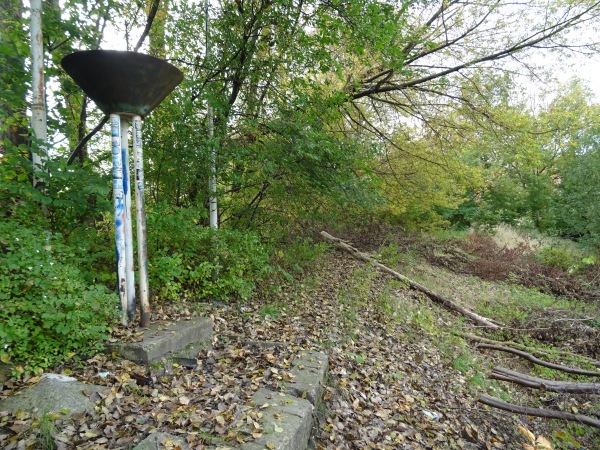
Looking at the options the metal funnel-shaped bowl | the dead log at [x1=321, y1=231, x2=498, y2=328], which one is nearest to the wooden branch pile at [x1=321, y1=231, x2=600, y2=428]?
the dead log at [x1=321, y1=231, x2=498, y2=328]

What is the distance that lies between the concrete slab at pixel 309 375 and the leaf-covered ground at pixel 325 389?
102 mm

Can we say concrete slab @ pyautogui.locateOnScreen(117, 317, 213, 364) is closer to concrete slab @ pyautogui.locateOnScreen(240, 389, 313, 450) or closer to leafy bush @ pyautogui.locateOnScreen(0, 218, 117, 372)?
leafy bush @ pyautogui.locateOnScreen(0, 218, 117, 372)

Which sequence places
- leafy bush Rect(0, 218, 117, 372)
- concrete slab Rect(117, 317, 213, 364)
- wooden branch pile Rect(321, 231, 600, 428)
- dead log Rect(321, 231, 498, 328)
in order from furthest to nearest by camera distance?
dead log Rect(321, 231, 498, 328)
wooden branch pile Rect(321, 231, 600, 428)
concrete slab Rect(117, 317, 213, 364)
leafy bush Rect(0, 218, 117, 372)

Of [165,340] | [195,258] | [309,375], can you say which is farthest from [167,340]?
[195,258]

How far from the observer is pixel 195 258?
479cm

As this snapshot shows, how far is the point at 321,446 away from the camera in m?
2.71

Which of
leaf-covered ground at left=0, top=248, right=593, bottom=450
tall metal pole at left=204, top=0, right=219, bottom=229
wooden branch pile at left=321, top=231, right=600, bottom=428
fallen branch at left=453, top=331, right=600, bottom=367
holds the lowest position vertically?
fallen branch at left=453, top=331, right=600, bottom=367

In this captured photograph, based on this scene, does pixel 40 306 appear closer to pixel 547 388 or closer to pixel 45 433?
pixel 45 433

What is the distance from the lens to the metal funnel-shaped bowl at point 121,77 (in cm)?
278

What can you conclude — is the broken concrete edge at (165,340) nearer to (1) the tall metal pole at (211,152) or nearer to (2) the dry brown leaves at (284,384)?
(2) the dry brown leaves at (284,384)

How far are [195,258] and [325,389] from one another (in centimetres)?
260

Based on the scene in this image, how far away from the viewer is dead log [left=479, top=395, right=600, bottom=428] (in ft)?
11.6

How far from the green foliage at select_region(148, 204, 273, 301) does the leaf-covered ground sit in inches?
11.4

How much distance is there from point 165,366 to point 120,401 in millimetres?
590
